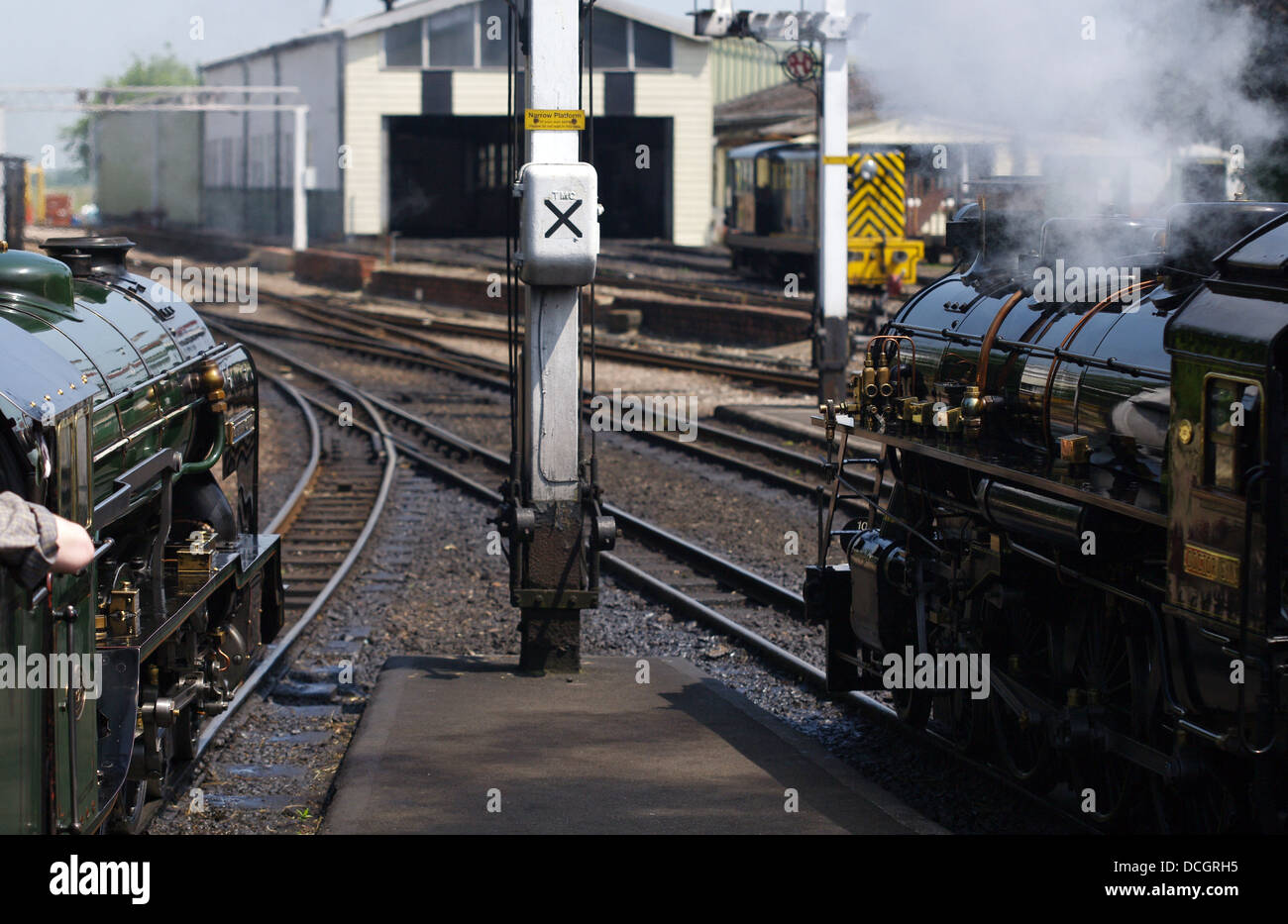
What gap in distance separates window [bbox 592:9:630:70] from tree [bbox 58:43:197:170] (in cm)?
6127

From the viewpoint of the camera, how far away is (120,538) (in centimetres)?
703

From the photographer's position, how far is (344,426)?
2019cm

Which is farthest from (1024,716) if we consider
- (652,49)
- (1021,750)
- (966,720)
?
(652,49)

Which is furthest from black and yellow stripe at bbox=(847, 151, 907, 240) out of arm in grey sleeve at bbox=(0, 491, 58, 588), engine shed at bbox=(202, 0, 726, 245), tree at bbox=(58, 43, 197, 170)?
tree at bbox=(58, 43, 197, 170)

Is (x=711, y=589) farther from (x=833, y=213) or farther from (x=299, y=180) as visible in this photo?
(x=299, y=180)

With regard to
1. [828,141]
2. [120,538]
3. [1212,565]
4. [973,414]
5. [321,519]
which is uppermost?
[828,141]

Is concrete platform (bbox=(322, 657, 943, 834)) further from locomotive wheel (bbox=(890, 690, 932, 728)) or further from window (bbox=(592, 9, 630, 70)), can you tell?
window (bbox=(592, 9, 630, 70))

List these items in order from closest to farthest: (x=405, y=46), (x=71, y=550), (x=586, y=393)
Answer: (x=71, y=550), (x=586, y=393), (x=405, y=46)

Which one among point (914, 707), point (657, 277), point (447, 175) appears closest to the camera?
point (914, 707)

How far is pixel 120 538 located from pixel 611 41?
43924mm

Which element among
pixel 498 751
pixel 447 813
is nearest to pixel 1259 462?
pixel 447 813

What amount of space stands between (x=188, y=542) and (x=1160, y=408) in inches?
185
